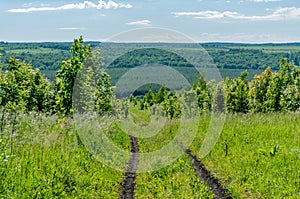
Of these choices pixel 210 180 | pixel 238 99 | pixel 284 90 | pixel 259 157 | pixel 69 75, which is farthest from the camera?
pixel 238 99

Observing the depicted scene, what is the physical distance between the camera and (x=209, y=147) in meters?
15.0

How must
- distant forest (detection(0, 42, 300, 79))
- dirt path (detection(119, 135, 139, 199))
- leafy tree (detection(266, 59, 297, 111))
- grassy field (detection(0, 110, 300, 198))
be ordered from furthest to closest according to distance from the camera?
1. leafy tree (detection(266, 59, 297, 111))
2. distant forest (detection(0, 42, 300, 79))
3. dirt path (detection(119, 135, 139, 199))
4. grassy field (detection(0, 110, 300, 198))

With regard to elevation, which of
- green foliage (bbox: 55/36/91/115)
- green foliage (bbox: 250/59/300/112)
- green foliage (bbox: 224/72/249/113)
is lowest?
green foliage (bbox: 224/72/249/113)

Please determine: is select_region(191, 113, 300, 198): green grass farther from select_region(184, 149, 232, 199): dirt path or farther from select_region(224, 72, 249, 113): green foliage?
select_region(224, 72, 249, 113): green foliage

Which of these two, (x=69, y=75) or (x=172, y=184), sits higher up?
(x=69, y=75)

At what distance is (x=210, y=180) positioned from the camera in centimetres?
1070

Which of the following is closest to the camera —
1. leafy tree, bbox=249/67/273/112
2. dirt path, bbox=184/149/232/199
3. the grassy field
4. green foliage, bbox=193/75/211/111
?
the grassy field

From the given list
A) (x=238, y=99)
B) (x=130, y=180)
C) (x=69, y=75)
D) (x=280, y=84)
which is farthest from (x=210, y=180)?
(x=238, y=99)

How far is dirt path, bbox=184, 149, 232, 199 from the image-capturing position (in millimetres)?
9375

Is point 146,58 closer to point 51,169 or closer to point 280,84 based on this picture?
point 51,169

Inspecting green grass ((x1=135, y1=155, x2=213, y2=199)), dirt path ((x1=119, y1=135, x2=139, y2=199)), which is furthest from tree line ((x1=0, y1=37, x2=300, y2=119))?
green grass ((x1=135, y1=155, x2=213, y2=199))

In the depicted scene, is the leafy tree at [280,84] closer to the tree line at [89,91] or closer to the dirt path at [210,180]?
the tree line at [89,91]

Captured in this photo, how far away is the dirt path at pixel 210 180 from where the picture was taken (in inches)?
369

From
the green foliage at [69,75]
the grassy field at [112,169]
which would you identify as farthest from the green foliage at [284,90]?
the grassy field at [112,169]
